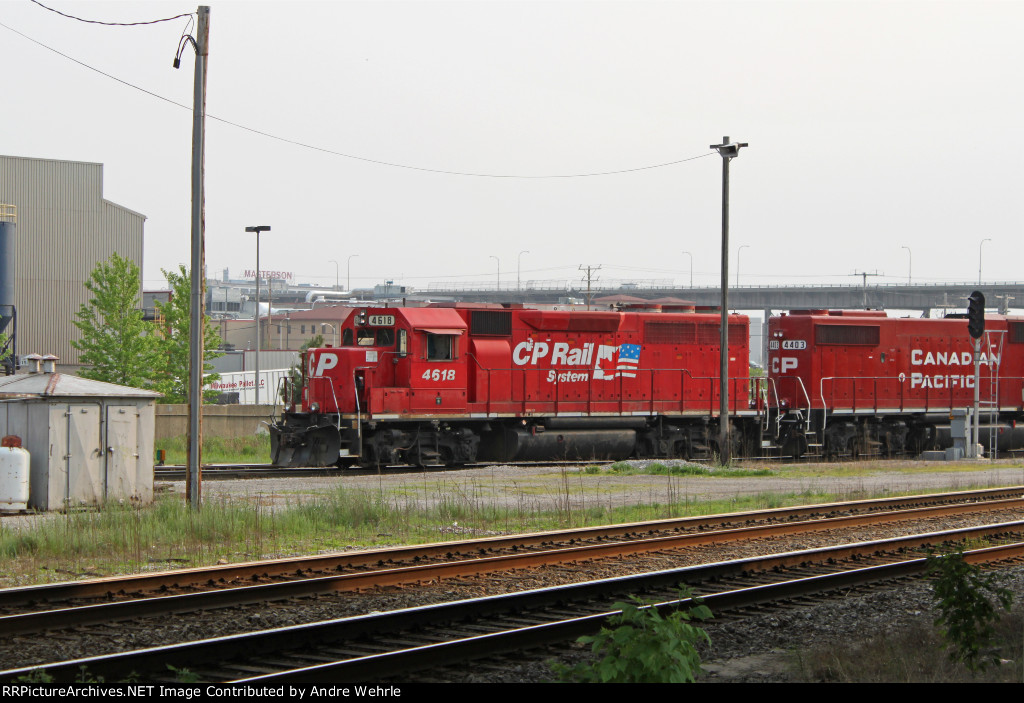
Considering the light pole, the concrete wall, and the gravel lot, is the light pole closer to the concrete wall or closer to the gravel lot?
the gravel lot

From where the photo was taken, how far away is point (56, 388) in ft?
54.9

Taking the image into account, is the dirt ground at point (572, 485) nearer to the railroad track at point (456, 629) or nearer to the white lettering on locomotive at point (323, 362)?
the white lettering on locomotive at point (323, 362)

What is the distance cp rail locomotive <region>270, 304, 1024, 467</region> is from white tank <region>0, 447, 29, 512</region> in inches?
324

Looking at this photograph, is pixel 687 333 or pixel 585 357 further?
pixel 687 333

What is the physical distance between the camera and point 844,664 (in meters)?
7.48

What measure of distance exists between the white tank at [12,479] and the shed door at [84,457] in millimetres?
650

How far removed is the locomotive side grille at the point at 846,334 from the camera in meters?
29.7

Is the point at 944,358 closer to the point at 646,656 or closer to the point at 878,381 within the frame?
the point at 878,381

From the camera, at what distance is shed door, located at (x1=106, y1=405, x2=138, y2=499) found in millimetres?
Result: 17047

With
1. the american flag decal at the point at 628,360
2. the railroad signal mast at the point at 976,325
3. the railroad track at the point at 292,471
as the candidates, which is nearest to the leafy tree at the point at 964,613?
the railroad track at the point at 292,471

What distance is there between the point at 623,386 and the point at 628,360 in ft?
2.25

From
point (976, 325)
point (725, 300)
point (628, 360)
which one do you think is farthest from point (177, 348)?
point (976, 325)

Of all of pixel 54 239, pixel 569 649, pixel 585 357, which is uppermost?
pixel 54 239

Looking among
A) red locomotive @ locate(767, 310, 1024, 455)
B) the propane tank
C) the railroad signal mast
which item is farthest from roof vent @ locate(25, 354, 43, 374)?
the railroad signal mast
